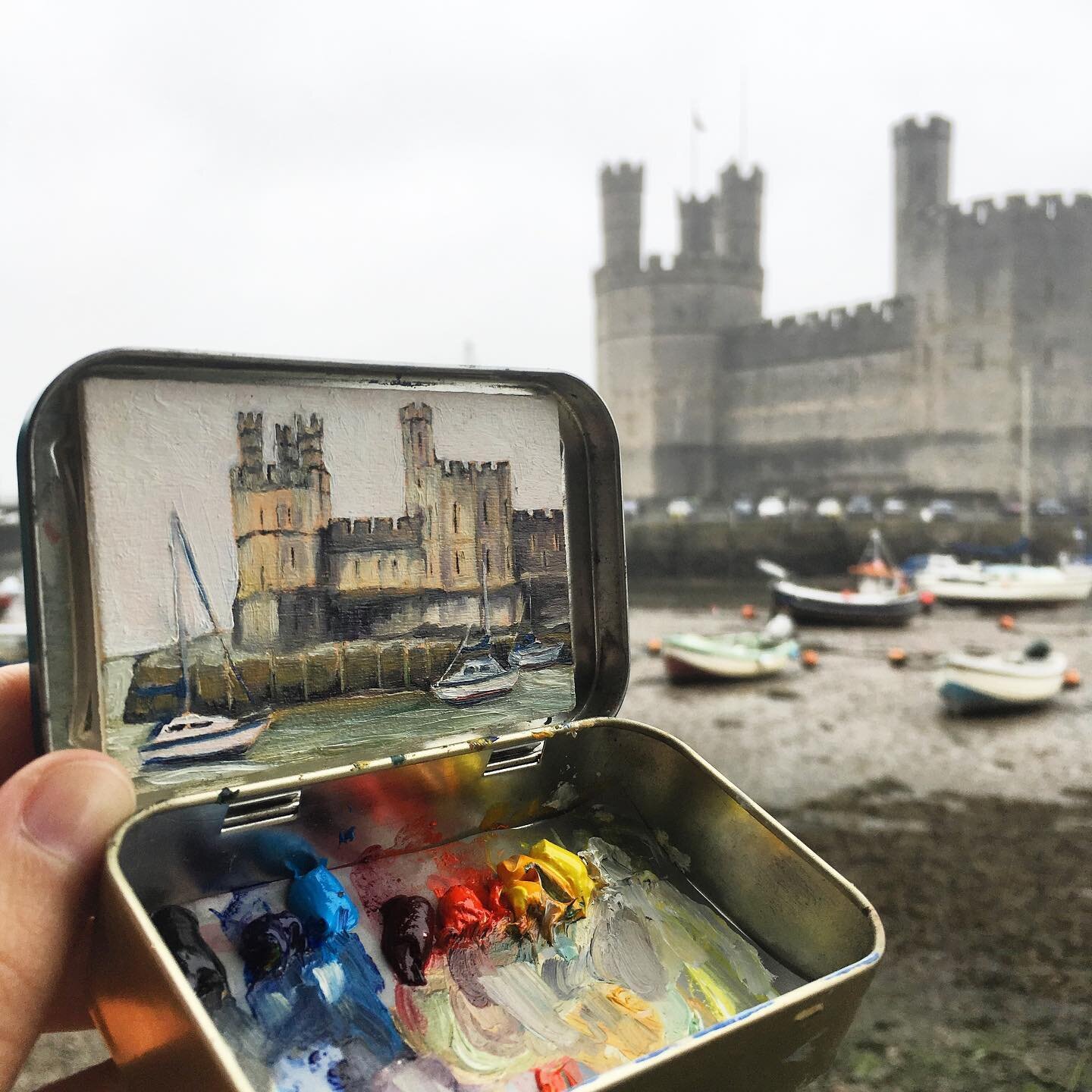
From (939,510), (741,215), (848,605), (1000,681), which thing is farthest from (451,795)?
(741,215)

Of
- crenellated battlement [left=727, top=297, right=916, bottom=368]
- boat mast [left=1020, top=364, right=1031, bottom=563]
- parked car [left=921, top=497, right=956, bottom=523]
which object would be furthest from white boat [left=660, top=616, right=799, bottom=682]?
crenellated battlement [left=727, top=297, right=916, bottom=368]

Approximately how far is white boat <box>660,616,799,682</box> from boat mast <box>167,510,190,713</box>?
3892 mm

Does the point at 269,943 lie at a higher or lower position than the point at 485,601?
lower

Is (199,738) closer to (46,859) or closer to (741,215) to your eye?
(46,859)

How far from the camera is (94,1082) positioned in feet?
1.67

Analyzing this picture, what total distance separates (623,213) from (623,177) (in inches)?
20.5

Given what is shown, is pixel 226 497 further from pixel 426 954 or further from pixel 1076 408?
pixel 1076 408

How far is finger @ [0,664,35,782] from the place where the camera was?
54cm

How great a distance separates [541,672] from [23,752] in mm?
336

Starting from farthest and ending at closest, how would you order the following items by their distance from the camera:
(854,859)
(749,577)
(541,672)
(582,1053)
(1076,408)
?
(1076,408), (749,577), (854,859), (541,672), (582,1053)

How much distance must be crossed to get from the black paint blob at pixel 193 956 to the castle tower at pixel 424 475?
212 mm

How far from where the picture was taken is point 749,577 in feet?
25.4

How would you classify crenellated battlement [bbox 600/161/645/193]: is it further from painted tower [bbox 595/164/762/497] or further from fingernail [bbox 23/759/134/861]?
fingernail [bbox 23/759/134/861]

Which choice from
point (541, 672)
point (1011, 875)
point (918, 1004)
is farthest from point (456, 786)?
point (1011, 875)
